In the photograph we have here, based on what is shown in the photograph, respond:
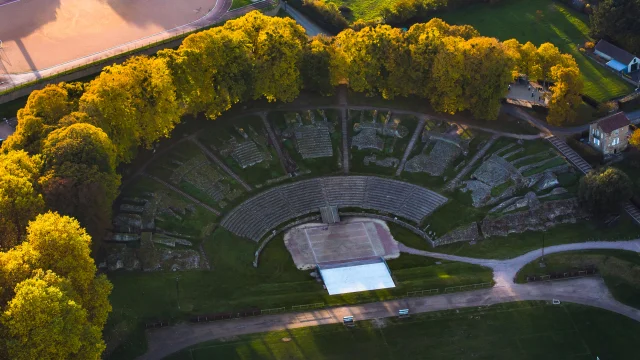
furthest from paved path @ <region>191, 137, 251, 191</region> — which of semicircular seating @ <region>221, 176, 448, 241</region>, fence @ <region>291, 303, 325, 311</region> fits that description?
fence @ <region>291, 303, 325, 311</region>

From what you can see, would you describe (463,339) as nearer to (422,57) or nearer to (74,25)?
(422,57)

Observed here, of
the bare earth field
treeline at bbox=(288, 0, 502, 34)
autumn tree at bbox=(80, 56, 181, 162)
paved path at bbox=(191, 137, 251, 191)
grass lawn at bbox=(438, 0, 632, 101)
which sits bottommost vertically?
the bare earth field

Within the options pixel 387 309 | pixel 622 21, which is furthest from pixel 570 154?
pixel 387 309

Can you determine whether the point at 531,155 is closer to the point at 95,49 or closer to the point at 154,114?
the point at 154,114

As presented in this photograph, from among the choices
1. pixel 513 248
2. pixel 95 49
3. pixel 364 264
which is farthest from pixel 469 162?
pixel 95 49

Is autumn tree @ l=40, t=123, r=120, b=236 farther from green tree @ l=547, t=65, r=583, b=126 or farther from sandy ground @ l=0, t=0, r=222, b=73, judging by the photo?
green tree @ l=547, t=65, r=583, b=126

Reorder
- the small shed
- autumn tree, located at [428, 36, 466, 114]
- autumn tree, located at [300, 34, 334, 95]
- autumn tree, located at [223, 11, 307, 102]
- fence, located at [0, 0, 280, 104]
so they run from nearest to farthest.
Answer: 1. autumn tree, located at [428, 36, 466, 114]
2. autumn tree, located at [223, 11, 307, 102]
3. autumn tree, located at [300, 34, 334, 95]
4. fence, located at [0, 0, 280, 104]
5. the small shed

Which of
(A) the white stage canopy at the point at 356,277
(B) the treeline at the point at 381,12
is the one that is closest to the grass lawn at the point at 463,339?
(A) the white stage canopy at the point at 356,277
